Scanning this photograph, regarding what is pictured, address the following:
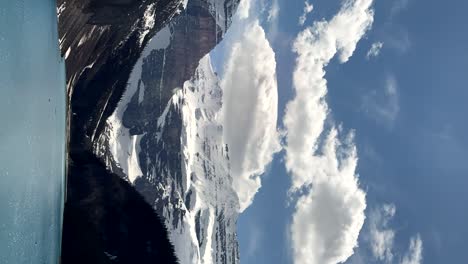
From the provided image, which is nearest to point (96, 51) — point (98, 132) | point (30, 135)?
point (98, 132)

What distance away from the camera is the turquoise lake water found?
21203mm

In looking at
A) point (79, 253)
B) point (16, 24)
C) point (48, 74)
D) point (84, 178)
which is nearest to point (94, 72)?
point (84, 178)

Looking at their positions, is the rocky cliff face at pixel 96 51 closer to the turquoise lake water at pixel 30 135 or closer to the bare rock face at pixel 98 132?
the bare rock face at pixel 98 132

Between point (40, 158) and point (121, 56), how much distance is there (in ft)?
116

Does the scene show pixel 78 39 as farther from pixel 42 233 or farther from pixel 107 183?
pixel 42 233

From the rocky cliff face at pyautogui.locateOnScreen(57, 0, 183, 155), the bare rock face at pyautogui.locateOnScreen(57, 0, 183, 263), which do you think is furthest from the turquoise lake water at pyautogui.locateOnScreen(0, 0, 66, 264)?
the rocky cliff face at pyautogui.locateOnScreen(57, 0, 183, 155)

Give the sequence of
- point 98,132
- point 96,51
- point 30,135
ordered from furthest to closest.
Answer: point 98,132
point 96,51
point 30,135

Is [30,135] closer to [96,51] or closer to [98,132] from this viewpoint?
[96,51]

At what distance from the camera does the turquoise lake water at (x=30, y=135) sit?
21.2 m

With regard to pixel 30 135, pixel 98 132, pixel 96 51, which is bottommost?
pixel 30 135

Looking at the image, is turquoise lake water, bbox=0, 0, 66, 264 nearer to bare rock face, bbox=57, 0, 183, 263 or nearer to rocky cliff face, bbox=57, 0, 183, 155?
bare rock face, bbox=57, 0, 183, 263

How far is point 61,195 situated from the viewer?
3822cm

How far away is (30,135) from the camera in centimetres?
2627

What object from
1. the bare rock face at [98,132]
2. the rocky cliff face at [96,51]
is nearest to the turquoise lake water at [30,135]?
the bare rock face at [98,132]
